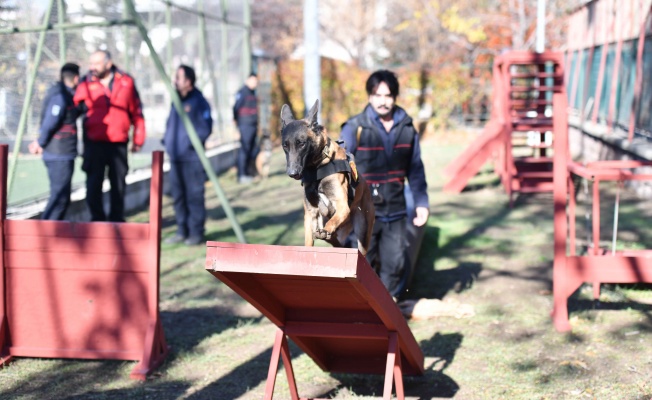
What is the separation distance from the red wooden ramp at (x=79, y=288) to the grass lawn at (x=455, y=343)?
0.53ft

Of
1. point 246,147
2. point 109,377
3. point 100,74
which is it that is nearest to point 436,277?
point 109,377

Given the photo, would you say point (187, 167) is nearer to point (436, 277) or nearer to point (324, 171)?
point (436, 277)

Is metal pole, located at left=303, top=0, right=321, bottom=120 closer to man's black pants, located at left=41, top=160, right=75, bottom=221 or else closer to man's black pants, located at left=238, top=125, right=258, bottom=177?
man's black pants, located at left=238, top=125, right=258, bottom=177

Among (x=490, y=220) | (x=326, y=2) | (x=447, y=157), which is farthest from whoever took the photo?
(x=326, y=2)

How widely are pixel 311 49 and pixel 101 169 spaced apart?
33.1 ft

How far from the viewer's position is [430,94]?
80.0 ft

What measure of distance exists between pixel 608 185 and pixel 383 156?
9.03 metres

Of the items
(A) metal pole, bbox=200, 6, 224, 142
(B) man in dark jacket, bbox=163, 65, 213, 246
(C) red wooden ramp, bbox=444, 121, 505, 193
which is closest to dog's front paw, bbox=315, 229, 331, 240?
(B) man in dark jacket, bbox=163, 65, 213, 246

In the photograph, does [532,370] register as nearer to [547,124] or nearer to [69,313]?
[69,313]

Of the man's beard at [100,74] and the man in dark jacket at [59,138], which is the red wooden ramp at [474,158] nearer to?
the man's beard at [100,74]

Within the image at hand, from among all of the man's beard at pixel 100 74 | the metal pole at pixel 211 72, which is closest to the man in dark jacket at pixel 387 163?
the man's beard at pixel 100 74

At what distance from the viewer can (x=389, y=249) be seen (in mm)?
6195

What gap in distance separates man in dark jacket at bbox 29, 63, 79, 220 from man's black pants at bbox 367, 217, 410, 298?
14.6ft

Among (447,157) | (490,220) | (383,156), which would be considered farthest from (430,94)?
(383,156)
